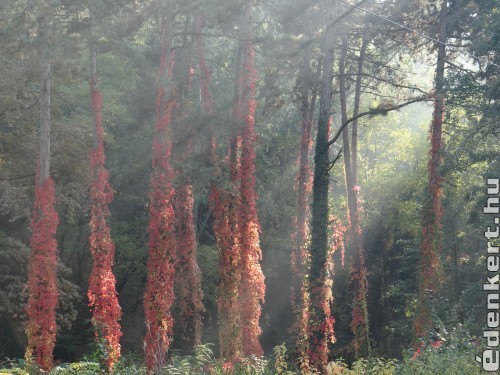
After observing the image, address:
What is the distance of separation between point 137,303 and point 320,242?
14.7 meters

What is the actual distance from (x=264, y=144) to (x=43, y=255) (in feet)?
58.2

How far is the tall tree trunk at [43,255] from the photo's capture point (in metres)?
19.1

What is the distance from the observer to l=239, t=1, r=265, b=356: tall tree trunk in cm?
2098

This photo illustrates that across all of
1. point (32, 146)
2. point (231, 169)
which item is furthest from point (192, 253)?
point (32, 146)

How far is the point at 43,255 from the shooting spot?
776 inches

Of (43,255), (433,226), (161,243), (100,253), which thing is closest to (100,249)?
(100,253)

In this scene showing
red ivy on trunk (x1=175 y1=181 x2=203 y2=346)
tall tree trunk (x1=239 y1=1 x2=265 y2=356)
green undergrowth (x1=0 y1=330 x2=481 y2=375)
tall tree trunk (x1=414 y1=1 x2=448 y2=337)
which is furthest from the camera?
tall tree trunk (x1=414 y1=1 x2=448 y2=337)

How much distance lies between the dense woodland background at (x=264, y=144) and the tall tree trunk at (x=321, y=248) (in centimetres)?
33

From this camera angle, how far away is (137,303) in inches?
1230

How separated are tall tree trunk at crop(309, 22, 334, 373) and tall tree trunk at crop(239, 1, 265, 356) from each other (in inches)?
114

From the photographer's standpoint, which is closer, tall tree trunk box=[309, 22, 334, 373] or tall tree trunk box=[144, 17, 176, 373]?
tall tree trunk box=[309, 22, 334, 373]

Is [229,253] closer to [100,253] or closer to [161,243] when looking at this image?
[161,243]

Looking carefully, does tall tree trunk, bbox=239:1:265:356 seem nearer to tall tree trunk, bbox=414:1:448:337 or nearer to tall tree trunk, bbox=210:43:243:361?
tall tree trunk, bbox=210:43:243:361

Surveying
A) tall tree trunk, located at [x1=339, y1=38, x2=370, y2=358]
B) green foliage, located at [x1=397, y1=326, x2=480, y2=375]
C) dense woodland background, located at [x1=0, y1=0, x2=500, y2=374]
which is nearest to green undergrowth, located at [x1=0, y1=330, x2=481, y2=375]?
green foliage, located at [x1=397, y1=326, x2=480, y2=375]
